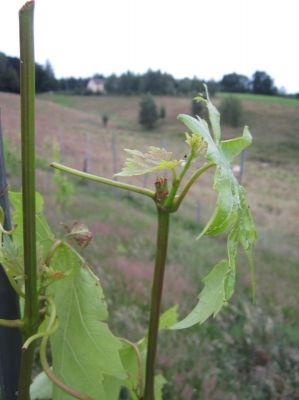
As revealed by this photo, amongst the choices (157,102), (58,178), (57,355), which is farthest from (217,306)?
(157,102)

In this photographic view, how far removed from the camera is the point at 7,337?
69cm

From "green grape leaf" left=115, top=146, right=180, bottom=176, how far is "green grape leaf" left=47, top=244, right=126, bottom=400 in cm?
16

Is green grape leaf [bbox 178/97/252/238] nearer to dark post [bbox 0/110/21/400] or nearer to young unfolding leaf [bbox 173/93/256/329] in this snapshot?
young unfolding leaf [bbox 173/93/256/329]

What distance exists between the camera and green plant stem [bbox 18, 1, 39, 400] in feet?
1.44

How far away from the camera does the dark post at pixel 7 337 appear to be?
652 millimetres

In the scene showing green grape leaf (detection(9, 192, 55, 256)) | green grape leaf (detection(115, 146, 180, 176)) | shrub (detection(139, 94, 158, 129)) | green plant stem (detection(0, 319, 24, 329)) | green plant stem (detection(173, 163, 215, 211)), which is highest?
green grape leaf (detection(115, 146, 180, 176))

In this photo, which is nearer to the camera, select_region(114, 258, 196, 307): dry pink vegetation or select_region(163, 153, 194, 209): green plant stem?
select_region(163, 153, 194, 209): green plant stem

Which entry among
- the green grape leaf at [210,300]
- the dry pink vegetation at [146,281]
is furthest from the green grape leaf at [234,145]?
the dry pink vegetation at [146,281]

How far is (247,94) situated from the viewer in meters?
41.4

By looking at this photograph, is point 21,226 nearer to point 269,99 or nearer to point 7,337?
point 7,337

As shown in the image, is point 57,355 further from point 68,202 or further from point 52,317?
point 68,202

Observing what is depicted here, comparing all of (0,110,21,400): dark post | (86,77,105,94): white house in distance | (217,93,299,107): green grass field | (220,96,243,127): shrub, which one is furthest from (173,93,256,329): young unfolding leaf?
(86,77,105,94): white house in distance

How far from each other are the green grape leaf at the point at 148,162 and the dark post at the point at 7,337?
0.72 ft

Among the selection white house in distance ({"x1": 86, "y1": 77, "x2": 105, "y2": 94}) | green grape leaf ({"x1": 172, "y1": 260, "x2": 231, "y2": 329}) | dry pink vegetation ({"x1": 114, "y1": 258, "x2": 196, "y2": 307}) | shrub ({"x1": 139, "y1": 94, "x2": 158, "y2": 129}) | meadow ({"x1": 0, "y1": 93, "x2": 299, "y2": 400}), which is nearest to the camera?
green grape leaf ({"x1": 172, "y1": 260, "x2": 231, "y2": 329})
